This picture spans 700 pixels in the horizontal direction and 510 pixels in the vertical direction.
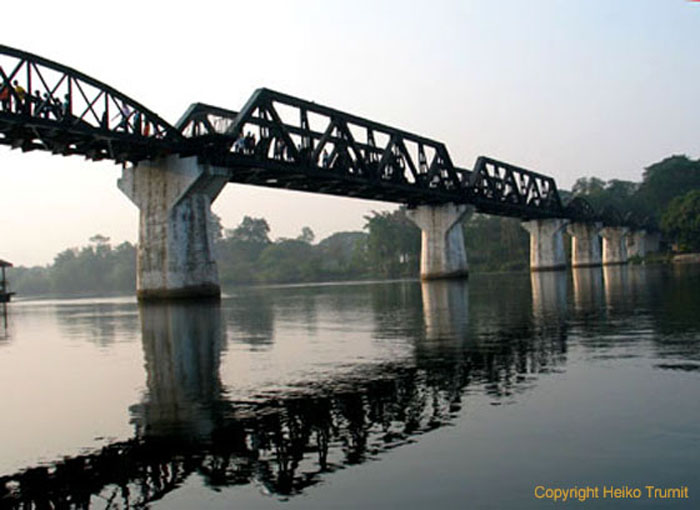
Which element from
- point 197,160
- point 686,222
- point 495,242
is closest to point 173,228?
point 197,160

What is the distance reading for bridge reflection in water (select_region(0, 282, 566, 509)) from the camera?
775 centimetres

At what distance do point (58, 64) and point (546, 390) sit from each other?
3959cm

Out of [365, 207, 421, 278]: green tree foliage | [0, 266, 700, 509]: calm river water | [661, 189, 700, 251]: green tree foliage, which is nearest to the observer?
[0, 266, 700, 509]: calm river water

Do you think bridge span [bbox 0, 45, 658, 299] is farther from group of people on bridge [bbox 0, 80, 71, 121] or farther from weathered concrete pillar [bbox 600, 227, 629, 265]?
weathered concrete pillar [bbox 600, 227, 629, 265]

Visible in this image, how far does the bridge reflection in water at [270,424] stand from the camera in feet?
25.4

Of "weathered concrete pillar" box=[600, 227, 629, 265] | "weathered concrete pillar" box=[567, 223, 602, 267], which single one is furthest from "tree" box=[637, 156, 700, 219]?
"weathered concrete pillar" box=[567, 223, 602, 267]

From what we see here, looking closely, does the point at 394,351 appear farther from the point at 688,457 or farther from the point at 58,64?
the point at 58,64

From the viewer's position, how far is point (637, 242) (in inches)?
6471

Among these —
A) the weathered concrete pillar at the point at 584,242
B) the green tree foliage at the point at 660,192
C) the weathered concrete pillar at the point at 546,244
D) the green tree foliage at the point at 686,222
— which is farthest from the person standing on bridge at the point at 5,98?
the green tree foliage at the point at 660,192

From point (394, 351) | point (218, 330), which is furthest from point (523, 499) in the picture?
point (218, 330)

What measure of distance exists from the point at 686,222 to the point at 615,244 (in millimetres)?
15680

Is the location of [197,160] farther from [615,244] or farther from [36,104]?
[615,244]

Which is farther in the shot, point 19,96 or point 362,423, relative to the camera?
point 19,96

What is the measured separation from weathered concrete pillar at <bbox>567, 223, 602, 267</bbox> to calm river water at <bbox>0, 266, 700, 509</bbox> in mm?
120162
